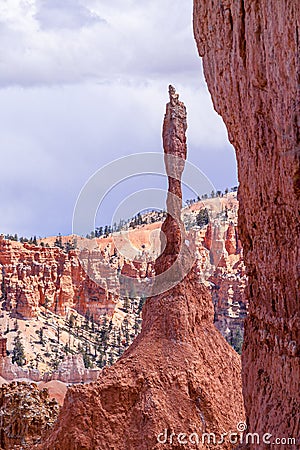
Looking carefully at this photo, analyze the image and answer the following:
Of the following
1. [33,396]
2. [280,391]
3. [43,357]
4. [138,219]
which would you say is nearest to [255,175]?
[280,391]

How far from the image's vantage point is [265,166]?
25.4 ft

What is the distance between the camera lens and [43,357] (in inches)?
2277

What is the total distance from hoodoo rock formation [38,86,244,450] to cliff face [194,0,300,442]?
7.08 meters

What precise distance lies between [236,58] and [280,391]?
2.61 metres

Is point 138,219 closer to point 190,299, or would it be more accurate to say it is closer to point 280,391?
point 190,299

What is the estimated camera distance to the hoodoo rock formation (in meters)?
15.2

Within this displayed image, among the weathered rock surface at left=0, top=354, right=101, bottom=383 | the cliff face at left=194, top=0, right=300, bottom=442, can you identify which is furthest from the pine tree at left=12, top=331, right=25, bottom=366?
the cliff face at left=194, top=0, right=300, bottom=442

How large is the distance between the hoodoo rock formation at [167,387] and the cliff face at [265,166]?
7.08 meters

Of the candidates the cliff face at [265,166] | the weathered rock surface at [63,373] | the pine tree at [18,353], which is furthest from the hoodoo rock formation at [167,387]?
the pine tree at [18,353]

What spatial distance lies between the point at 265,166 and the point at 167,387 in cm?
874

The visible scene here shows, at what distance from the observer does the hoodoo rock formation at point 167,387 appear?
15.2 meters

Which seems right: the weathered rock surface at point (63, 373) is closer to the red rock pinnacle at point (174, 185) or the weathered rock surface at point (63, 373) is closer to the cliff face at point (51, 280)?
the cliff face at point (51, 280)

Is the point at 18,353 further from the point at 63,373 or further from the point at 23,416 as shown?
the point at 23,416

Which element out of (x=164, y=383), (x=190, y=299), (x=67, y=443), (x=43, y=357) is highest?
(x=43, y=357)
